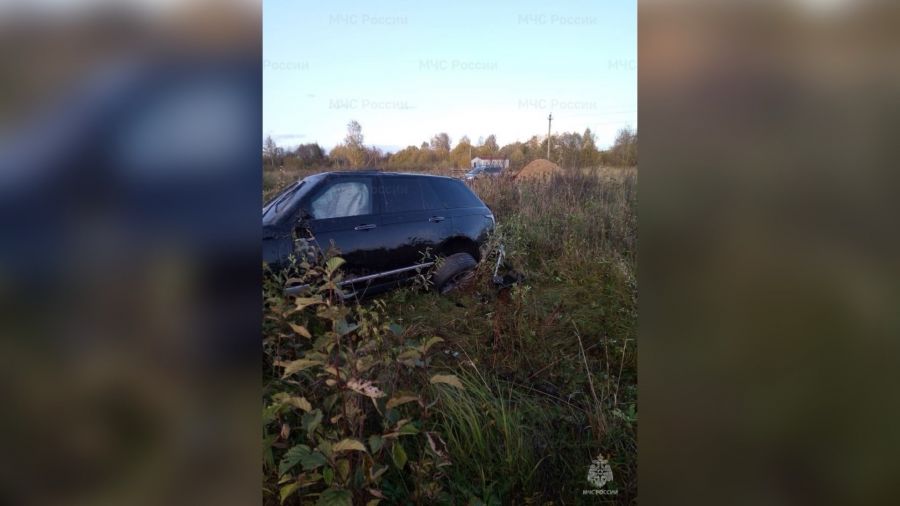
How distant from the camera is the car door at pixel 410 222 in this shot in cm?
296

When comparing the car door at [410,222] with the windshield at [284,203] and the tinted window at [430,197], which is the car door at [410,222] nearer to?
the tinted window at [430,197]

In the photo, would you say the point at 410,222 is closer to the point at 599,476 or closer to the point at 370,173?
the point at 370,173

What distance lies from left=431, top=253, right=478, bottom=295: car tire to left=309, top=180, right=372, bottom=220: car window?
50cm

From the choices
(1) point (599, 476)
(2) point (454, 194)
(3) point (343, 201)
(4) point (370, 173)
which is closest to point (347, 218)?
(3) point (343, 201)

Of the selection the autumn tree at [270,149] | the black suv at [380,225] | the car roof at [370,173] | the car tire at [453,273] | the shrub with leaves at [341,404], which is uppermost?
the autumn tree at [270,149]

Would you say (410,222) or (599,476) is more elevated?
(410,222)

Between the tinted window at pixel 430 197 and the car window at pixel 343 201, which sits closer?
the car window at pixel 343 201

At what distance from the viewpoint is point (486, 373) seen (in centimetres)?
294

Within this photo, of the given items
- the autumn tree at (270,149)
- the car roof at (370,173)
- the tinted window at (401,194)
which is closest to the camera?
the autumn tree at (270,149)

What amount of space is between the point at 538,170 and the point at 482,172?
295 millimetres

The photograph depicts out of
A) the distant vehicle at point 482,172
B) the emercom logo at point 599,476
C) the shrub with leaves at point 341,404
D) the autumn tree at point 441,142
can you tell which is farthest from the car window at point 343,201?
the emercom logo at point 599,476
